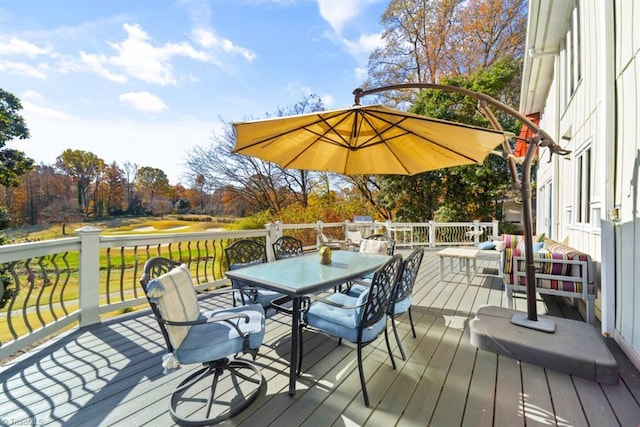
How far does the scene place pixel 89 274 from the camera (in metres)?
2.95

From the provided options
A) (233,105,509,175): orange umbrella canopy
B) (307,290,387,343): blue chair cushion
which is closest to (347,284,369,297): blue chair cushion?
(307,290,387,343): blue chair cushion

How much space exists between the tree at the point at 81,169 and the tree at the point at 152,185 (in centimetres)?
228

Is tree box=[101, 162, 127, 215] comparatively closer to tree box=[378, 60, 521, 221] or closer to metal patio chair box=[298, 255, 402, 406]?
tree box=[378, 60, 521, 221]

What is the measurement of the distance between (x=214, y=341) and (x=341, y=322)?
91 centimetres

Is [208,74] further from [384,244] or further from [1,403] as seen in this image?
[1,403]

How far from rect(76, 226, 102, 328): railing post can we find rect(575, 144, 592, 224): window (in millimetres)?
6119

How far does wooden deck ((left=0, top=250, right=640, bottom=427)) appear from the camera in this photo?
167cm

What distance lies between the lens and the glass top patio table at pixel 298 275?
76.8 inches

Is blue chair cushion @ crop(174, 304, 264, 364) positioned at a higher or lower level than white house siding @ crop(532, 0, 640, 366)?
lower

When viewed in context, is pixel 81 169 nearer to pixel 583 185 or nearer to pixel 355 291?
pixel 355 291

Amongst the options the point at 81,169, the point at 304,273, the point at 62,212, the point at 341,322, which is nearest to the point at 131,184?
the point at 81,169

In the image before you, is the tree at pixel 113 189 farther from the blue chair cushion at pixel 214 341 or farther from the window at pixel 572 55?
the window at pixel 572 55

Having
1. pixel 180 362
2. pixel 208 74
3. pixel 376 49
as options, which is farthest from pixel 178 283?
pixel 376 49

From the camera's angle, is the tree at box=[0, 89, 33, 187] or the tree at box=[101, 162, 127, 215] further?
the tree at box=[101, 162, 127, 215]
